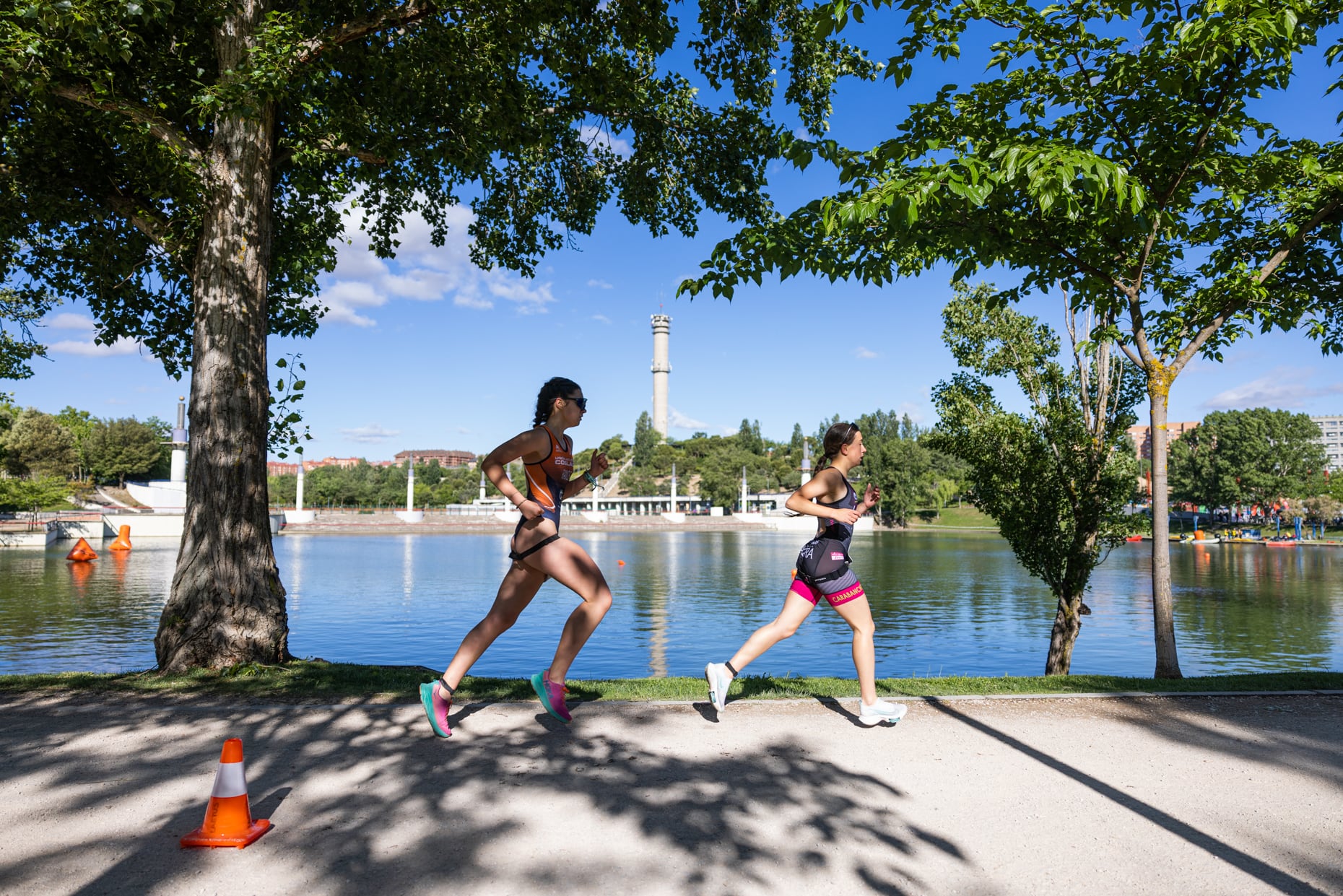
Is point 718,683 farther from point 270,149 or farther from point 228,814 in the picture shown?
point 270,149

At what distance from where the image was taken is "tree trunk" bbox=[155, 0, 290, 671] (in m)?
7.26

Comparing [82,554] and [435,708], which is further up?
[435,708]

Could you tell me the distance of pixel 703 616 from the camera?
23.3m

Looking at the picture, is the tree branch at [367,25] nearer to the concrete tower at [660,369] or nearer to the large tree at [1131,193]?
the large tree at [1131,193]

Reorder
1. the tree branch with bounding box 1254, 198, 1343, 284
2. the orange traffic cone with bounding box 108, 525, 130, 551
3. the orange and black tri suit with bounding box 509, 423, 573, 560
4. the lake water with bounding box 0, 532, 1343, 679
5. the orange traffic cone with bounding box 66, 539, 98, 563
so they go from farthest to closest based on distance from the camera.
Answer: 1. the orange traffic cone with bounding box 108, 525, 130, 551
2. the orange traffic cone with bounding box 66, 539, 98, 563
3. the lake water with bounding box 0, 532, 1343, 679
4. the tree branch with bounding box 1254, 198, 1343, 284
5. the orange and black tri suit with bounding box 509, 423, 573, 560

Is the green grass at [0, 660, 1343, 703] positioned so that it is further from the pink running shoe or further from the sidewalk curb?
the pink running shoe

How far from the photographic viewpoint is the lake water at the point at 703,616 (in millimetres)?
16172

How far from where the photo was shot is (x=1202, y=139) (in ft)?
23.6

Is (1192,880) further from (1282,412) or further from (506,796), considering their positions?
(1282,412)

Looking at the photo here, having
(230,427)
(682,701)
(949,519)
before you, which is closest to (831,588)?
(682,701)

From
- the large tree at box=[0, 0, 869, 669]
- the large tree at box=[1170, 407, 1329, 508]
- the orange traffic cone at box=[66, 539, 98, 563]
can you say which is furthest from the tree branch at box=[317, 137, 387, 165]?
the large tree at box=[1170, 407, 1329, 508]

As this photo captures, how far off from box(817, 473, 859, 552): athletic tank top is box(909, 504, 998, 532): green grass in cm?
10708

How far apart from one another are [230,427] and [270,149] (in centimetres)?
278

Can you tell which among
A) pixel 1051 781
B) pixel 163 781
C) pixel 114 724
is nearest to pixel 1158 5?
pixel 1051 781
